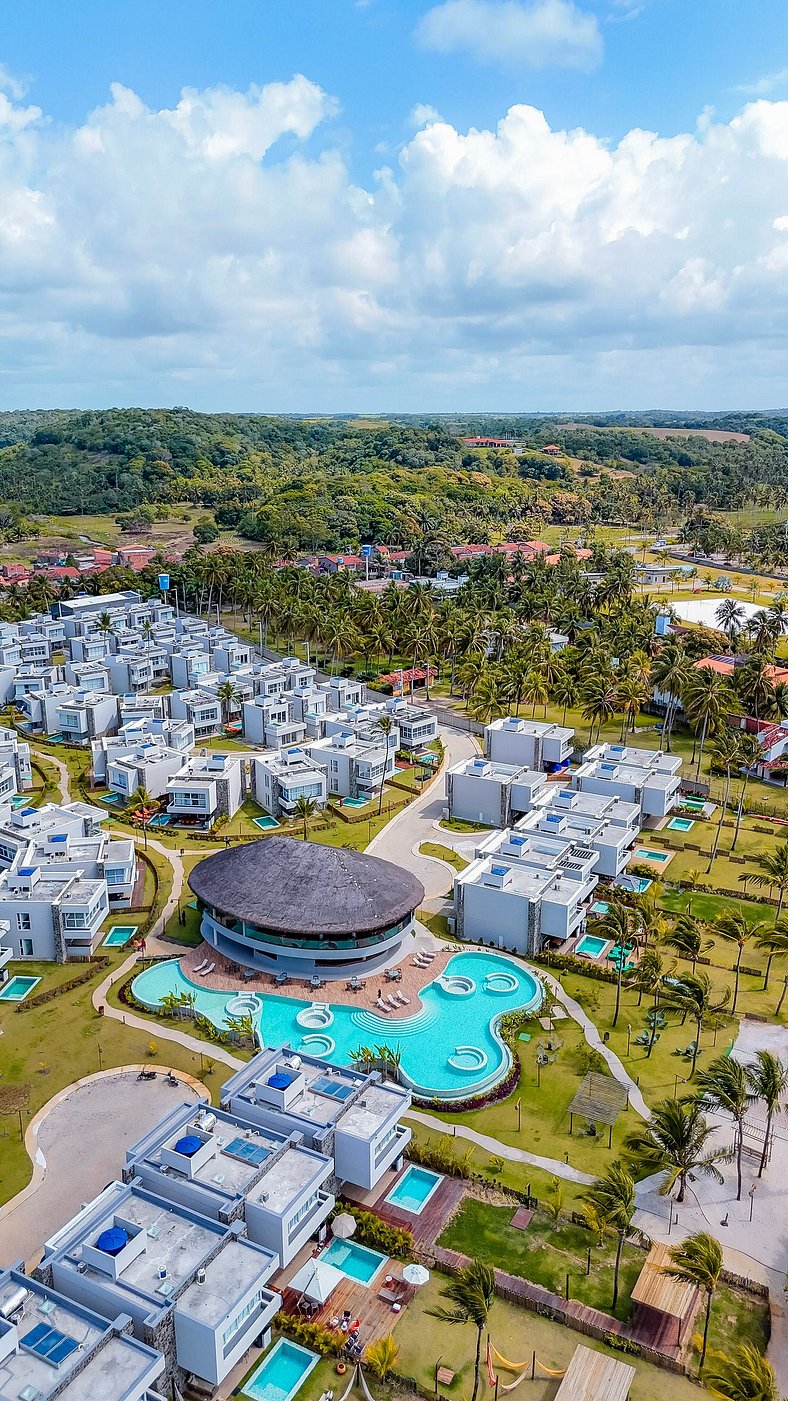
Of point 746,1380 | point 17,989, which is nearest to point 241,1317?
point 746,1380

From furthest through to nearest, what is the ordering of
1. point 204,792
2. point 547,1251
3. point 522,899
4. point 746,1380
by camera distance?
1. point 204,792
2. point 522,899
3. point 547,1251
4. point 746,1380

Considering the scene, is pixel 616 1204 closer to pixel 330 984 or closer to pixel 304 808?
pixel 330 984

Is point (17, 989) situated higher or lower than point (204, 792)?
lower

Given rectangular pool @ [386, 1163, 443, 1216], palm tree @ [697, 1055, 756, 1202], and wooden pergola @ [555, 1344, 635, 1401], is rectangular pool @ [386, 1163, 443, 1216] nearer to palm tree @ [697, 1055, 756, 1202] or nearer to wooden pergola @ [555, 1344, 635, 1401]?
wooden pergola @ [555, 1344, 635, 1401]

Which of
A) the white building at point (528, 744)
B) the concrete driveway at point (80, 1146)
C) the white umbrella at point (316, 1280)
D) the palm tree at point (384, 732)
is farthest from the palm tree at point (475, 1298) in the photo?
the white building at point (528, 744)

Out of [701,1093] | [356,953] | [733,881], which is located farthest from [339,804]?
[701,1093]

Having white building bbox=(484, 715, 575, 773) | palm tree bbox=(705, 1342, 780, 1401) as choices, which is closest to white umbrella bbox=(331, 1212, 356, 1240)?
palm tree bbox=(705, 1342, 780, 1401)
